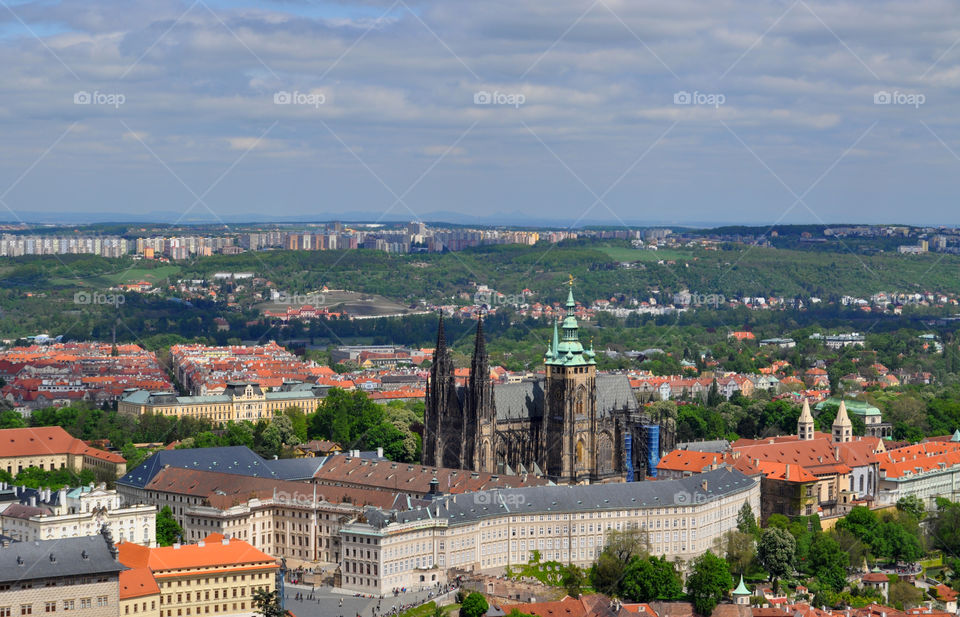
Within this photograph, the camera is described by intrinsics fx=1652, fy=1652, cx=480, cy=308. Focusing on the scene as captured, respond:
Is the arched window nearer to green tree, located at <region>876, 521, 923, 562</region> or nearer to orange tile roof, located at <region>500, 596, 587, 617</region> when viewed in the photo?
green tree, located at <region>876, 521, 923, 562</region>

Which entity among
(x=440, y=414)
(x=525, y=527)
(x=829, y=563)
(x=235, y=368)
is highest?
(x=235, y=368)

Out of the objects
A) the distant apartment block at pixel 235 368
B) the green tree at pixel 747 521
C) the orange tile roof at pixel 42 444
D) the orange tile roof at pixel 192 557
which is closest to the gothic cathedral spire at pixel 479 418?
the green tree at pixel 747 521

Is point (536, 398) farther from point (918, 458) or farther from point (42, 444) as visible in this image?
point (42, 444)

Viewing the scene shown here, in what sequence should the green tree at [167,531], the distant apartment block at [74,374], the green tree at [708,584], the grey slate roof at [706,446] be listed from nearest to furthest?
the green tree at [708,584] → the green tree at [167,531] → the grey slate roof at [706,446] → the distant apartment block at [74,374]

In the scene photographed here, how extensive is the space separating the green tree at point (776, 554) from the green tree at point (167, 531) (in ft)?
99.5

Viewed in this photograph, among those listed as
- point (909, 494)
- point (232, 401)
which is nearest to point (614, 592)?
point (909, 494)

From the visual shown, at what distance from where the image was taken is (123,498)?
304 feet

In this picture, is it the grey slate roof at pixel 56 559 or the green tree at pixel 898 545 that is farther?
the green tree at pixel 898 545

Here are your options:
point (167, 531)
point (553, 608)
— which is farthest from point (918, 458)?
point (167, 531)

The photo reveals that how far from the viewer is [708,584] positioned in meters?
78.4

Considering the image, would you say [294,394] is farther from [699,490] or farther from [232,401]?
[699,490]

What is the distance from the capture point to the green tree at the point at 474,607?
237 feet

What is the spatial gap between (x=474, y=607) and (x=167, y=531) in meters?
21.2

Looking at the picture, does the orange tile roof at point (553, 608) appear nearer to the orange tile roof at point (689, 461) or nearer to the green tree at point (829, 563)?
the green tree at point (829, 563)
